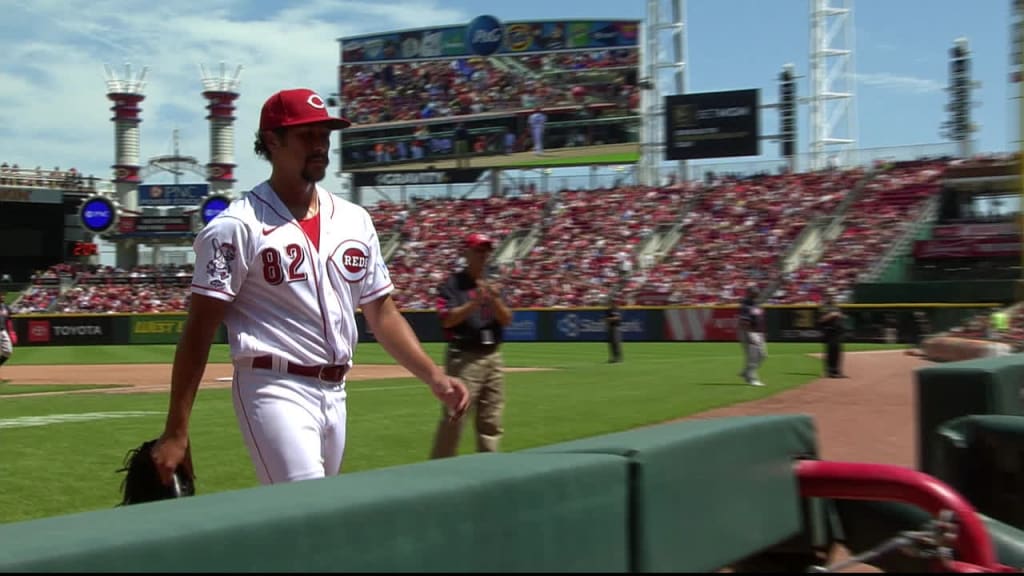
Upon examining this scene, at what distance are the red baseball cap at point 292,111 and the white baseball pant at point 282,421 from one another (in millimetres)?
847

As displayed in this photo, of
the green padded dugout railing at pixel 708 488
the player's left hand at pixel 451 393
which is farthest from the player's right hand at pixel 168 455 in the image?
the green padded dugout railing at pixel 708 488

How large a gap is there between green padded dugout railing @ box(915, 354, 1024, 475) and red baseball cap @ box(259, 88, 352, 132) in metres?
3.80

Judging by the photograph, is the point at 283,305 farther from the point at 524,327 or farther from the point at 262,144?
the point at 524,327

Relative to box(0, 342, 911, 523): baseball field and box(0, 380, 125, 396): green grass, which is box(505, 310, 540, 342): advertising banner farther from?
box(0, 380, 125, 396): green grass

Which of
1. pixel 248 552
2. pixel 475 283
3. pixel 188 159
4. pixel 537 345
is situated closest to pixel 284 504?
pixel 248 552

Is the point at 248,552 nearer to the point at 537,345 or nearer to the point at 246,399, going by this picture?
the point at 246,399

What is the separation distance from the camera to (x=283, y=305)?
11.8 feet

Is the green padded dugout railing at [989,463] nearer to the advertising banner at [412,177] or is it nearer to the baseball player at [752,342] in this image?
the baseball player at [752,342]

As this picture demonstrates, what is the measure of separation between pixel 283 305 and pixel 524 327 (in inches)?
1383

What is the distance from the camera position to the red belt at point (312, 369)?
3.56m

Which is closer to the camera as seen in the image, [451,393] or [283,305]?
[283,305]

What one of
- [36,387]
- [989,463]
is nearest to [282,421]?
[989,463]

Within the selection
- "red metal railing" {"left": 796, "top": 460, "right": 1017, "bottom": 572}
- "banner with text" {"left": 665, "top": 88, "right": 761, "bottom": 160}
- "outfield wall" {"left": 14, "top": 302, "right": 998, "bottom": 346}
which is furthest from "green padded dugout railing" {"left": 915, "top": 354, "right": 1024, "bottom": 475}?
"banner with text" {"left": 665, "top": 88, "right": 761, "bottom": 160}

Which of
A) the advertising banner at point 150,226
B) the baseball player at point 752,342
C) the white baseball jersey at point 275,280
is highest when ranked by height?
the advertising banner at point 150,226
